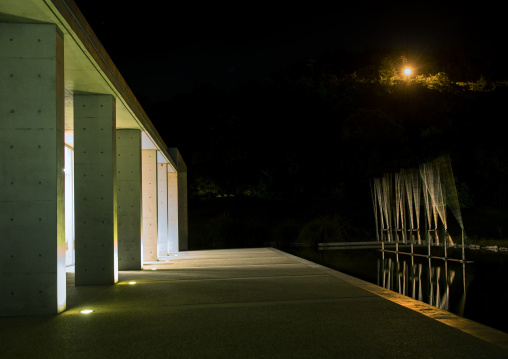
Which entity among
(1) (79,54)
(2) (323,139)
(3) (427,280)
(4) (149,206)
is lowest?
(3) (427,280)

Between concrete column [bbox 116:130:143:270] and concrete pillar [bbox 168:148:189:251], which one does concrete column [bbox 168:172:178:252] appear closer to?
concrete pillar [bbox 168:148:189:251]

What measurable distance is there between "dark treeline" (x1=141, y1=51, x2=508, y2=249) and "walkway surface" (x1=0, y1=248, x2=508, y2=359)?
21.0 metres

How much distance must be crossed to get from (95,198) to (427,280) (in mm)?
5124

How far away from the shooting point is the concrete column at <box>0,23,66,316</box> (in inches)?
177

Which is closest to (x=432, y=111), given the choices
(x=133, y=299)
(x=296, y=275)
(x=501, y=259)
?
(x=501, y=259)

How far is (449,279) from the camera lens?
7621 millimetres

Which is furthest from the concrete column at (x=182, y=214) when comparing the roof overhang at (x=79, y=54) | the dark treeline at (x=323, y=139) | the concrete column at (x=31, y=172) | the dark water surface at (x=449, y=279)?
the dark treeline at (x=323, y=139)

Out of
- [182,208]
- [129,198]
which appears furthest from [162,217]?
[129,198]

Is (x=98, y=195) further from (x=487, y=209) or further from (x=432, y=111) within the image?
(x=432, y=111)

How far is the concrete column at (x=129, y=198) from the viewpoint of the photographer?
344 inches

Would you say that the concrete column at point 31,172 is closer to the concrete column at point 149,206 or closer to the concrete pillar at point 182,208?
the concrete column at point 149,206

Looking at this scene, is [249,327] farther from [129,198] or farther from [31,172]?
[129,198]

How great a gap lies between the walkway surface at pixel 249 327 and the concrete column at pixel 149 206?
14.7 feet

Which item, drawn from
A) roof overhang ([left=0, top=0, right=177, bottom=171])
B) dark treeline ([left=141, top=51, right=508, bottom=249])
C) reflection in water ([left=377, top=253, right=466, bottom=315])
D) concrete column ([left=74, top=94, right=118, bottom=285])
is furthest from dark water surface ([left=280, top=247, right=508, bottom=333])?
dark treeline ([left=141, top=51, right=508, bottom=249])
